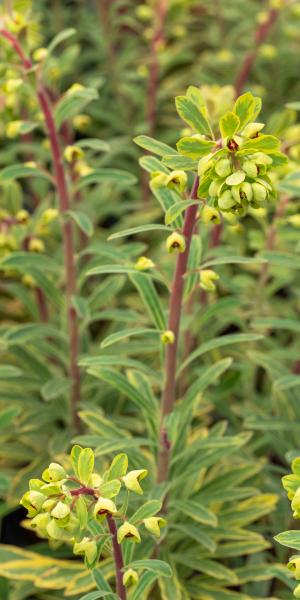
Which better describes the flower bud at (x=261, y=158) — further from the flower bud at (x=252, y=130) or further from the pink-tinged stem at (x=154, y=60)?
the pink-tinged stem at (x=154, y=60)

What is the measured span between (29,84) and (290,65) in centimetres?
114

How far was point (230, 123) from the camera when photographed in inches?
31.1

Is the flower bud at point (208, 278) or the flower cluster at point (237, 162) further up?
the flower cluster at point (237, 162)

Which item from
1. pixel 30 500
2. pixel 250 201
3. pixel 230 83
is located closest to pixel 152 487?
pixel 30 500

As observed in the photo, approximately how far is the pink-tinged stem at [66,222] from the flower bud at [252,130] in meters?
0.50

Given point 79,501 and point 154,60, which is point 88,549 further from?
point 154,60

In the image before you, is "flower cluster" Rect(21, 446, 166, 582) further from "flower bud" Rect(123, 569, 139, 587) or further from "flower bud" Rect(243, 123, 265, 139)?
"flower bud" Rect(243, 123, 265, 139)

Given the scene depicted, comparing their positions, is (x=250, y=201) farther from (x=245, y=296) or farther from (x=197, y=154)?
(x=245, y=296)

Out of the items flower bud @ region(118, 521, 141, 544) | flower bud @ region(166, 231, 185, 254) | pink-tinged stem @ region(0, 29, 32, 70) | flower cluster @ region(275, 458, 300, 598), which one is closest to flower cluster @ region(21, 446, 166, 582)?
flower bud @ region(118, 521, 141, 544)

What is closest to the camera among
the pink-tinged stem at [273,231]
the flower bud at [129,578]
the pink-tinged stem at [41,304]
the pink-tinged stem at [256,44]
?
the flower bud at [129,578]

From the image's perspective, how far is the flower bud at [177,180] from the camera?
0.88m

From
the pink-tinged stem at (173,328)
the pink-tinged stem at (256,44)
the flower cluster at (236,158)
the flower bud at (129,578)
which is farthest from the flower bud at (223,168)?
the pink-tinged stem at (256,44)

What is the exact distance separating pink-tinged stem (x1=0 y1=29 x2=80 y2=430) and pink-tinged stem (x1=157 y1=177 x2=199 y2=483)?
30 cm

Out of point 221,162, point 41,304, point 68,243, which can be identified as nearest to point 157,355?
point 41,304
